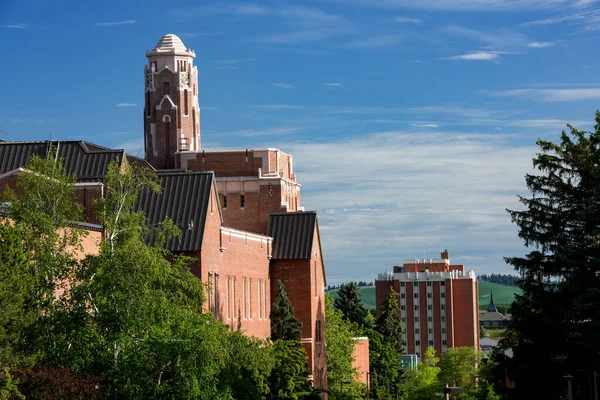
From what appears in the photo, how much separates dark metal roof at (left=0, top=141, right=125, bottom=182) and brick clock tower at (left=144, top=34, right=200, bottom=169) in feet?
130

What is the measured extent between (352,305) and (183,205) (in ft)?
223

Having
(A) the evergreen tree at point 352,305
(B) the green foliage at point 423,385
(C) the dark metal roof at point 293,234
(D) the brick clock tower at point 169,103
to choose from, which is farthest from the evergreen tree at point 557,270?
(B) the green foliage at point 423,385

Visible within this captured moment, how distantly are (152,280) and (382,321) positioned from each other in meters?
98.1

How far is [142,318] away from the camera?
47.6 metres

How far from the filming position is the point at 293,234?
87.8 m

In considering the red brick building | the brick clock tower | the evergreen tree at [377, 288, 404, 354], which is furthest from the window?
the evergreen tree at [377, 288, 404, 354]

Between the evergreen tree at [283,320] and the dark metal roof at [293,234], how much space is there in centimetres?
252

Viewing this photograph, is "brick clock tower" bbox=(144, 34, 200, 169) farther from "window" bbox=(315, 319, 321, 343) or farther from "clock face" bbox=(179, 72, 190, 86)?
"window" bbox=(315, 319, 321, 343)

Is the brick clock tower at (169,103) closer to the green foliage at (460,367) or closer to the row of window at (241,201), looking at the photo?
the row of window at (241,201)

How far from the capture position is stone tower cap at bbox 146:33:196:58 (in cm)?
11481

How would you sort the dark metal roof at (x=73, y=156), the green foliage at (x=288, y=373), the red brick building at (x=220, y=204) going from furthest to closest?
the green foliage at (x=288, y=373)
the red brick building at (x=220, y=204)
the dark metal roof at (x=73, y=156)

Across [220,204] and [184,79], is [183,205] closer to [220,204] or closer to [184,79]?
[220,204]

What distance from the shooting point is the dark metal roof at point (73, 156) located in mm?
68250

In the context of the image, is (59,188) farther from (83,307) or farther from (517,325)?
(517,325)
